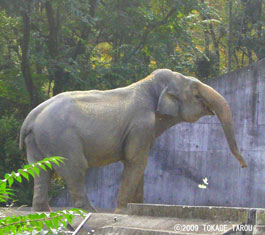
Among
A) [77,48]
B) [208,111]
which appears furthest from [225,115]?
[77,48]

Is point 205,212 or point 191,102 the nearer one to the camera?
point 205,212

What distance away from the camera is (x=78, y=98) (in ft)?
34.3

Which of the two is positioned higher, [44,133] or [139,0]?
[139,0]

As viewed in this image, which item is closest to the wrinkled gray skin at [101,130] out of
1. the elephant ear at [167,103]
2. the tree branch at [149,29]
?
the elephant ear at [167,103]

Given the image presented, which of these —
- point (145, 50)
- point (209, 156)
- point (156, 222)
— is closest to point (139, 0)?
point (145, 50)

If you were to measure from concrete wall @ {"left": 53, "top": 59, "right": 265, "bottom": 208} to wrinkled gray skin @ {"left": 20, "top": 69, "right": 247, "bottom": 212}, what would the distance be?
3931 mm

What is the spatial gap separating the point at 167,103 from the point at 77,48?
6.93 m

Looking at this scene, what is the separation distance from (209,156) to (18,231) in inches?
447

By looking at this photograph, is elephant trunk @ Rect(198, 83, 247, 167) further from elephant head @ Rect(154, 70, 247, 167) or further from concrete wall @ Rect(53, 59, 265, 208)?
concrete wall @ Rect(53, 59, 265, 208)

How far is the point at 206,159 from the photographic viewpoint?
48.6 ft

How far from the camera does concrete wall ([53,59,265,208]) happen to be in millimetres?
14648

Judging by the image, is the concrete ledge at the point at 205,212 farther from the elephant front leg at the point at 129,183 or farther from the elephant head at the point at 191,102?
the elephant head at the point at 191,102

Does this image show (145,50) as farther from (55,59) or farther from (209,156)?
(209,156)

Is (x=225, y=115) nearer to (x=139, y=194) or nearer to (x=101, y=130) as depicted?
(x=139, y=194)
